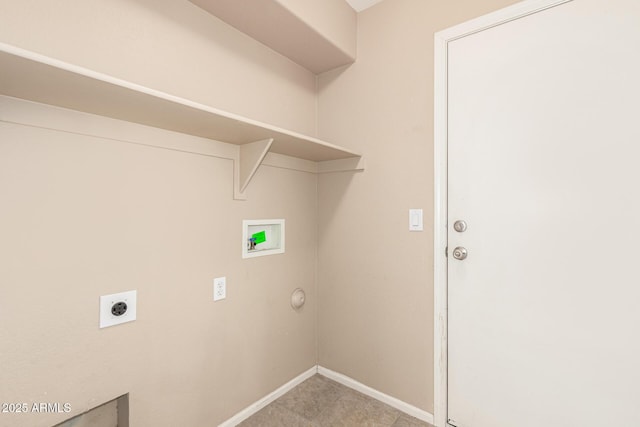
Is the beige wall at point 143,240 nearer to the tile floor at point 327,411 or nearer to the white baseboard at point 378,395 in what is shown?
the tile floor at point 327,411

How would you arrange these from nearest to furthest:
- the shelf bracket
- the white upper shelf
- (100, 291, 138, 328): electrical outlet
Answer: the white upper shelf, (100, 291, 138, 328): electrical outlet, the shelf bracket

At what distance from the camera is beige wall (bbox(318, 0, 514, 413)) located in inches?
62.6

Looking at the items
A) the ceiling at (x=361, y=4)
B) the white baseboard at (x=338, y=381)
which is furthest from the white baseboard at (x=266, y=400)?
the ceiling at (x=361, y=4)

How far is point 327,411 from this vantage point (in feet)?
5.39

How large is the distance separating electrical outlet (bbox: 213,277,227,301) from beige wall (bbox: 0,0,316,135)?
0.85 metres

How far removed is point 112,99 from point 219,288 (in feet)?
3.00

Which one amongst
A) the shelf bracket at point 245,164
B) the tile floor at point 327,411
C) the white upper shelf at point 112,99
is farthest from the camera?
the tile floor at point 327,411

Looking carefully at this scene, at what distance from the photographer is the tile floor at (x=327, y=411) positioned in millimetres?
1556

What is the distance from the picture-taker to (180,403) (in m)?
1.33
